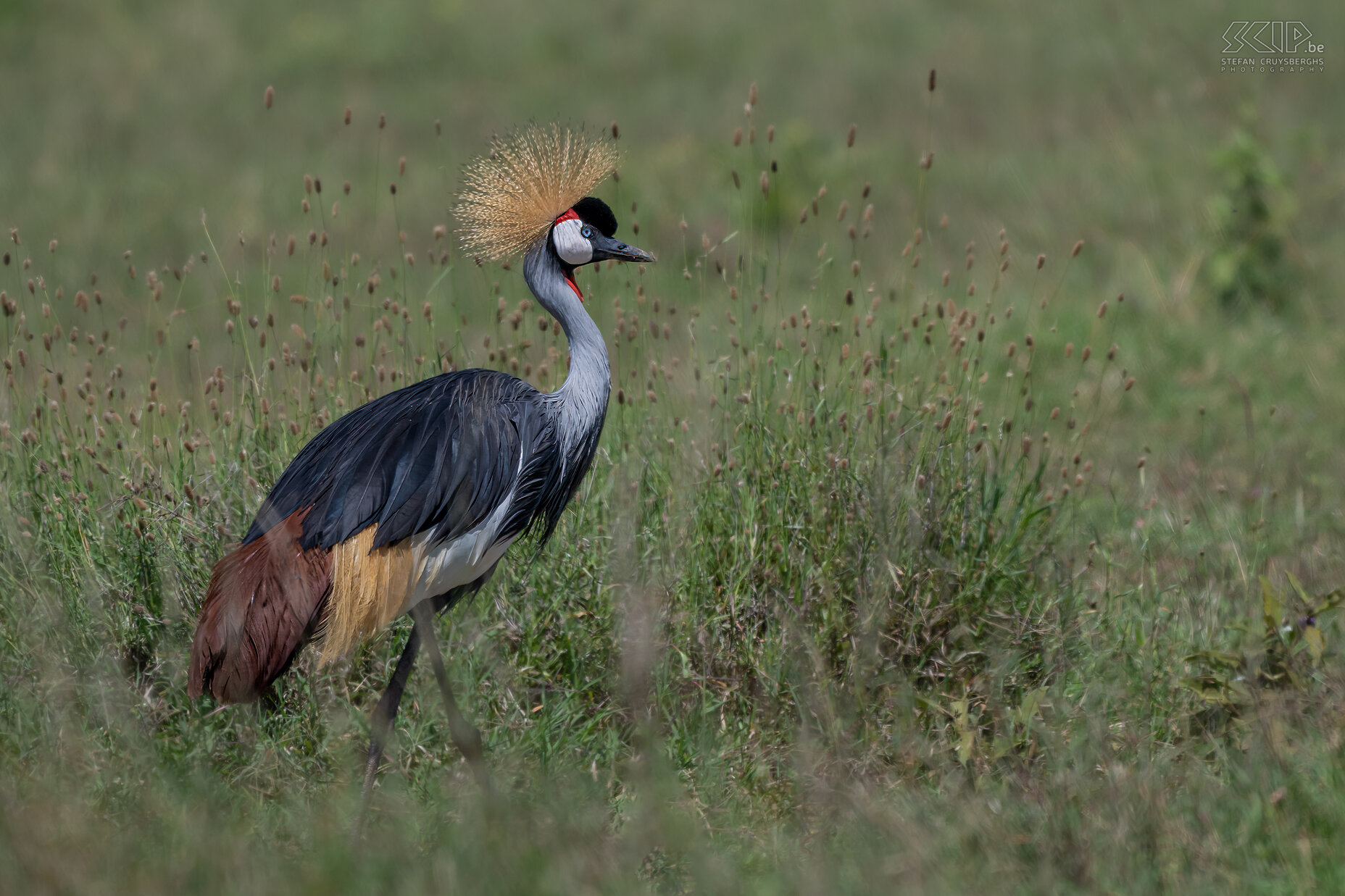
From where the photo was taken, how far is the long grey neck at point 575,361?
3.41 metres

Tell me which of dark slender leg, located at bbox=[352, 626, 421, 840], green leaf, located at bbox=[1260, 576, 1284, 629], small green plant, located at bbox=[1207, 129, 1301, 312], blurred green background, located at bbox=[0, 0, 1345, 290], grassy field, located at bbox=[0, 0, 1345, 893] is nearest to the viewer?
grassy field, located at bbox=[0, 0, 1345, 893]

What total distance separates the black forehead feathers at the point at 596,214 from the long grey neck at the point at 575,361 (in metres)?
0.17

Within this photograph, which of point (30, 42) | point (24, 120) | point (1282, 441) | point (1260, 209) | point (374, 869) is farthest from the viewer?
point (30, 42)

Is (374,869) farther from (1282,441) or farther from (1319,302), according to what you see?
(1319,302)

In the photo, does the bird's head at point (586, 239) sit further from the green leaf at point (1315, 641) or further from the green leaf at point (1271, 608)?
the green leaf at point (1315, 641)

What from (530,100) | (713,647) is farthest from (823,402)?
(530,100)

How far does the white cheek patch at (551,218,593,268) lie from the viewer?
3.57 meters

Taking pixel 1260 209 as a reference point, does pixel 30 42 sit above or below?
above

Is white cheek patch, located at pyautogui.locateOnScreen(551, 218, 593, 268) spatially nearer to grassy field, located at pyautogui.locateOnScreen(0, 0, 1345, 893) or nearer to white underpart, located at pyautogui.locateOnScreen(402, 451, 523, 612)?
grassy field, located at pyautogui.locateOnScreen(0, 0, 1345, 893)

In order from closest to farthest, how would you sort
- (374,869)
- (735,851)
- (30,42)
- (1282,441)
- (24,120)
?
1. (374,869)
2. (735,851)
3. (1282,441)
4. (24,120)
5. (30,42)

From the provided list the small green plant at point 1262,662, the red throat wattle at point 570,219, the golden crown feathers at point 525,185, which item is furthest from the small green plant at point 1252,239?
the red throat wattle at point 570,219

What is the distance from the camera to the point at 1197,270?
6.94 meters

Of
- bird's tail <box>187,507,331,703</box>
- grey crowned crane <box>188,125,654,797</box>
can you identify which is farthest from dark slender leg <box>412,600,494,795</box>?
bird's tail <box>187,507,331,703</box>

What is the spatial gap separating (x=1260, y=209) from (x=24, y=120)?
8647 millimetres
